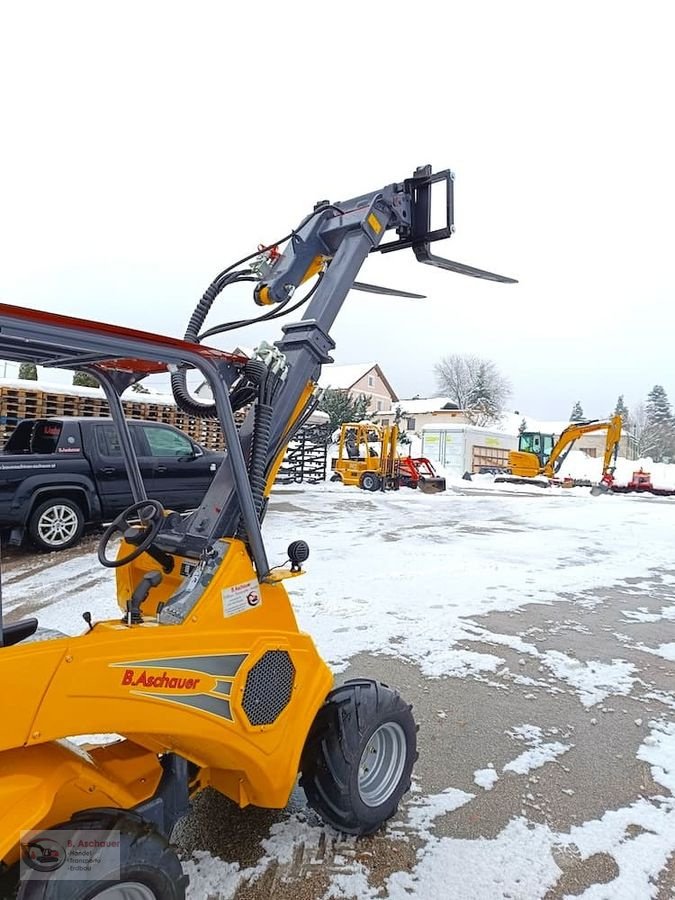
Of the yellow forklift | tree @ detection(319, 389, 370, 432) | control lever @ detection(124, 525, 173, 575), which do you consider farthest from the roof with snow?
control lever @ detection(124, 525, 173, 575)

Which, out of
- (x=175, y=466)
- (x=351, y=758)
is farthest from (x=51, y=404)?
(x=351, y=758)

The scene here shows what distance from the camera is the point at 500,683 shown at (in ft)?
14.7

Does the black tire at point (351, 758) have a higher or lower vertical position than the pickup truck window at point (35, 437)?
lower

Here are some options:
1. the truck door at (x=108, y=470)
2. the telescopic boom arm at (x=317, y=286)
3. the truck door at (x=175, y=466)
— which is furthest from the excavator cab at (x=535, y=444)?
the telescopic boom arm at (x=317, y=286)

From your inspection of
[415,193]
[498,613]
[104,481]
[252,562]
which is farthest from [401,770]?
[104,481]

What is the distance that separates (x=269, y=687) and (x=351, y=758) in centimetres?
52

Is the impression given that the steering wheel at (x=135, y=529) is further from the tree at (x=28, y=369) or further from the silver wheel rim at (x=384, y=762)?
the silver wheel rim at (x=384, y=762)

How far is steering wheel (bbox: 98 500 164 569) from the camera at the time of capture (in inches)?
92.4

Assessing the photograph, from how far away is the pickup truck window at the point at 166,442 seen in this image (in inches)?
369

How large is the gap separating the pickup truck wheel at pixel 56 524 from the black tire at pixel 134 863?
6922mm

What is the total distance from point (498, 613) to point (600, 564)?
350 centimetres

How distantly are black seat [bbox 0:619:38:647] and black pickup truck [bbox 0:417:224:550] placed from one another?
5.65 m

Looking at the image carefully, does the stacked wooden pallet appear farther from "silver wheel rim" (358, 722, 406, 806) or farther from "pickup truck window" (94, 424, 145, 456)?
"silver wheel rim" (358, 722, 406, 806)

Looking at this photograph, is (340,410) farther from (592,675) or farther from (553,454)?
(592,675)
